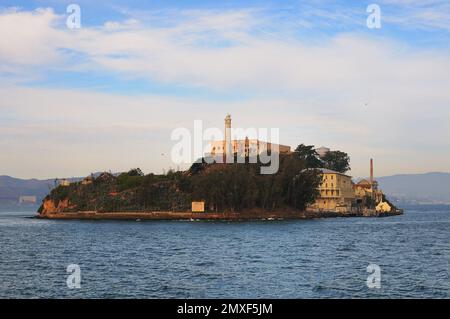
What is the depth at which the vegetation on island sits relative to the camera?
111 metres

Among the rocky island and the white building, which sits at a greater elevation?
the white building

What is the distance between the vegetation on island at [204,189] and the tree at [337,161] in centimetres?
4261

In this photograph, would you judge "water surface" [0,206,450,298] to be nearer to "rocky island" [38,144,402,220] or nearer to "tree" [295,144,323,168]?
"rocky island" [38,144,402,220]

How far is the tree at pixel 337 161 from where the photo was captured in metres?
166

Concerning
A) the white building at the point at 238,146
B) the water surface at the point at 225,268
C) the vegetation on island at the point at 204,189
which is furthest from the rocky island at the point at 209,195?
the water surface at the point at 225,268

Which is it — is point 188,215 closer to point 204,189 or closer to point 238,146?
point 204,189

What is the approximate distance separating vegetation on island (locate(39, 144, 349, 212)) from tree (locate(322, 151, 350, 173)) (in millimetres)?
42611

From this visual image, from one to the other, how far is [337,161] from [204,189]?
64348mm

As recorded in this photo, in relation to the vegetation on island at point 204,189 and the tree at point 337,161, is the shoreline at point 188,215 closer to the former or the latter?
the vegetation on island at point 204,189

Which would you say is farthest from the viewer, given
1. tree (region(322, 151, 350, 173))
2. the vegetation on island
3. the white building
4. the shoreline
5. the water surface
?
tree (region(322, 151, 350, 173))

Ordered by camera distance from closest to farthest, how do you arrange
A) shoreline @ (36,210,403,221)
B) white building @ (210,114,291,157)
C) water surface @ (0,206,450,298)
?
water surface @ (0,206,450,298), shoreline @ (36,210,403,221), white building @ (210,114,291,157)

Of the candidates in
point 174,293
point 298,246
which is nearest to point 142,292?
point 174,293

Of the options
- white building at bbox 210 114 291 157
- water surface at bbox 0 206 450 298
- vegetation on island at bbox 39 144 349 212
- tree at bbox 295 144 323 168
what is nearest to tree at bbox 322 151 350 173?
tree at bbox 295 144 323 168
